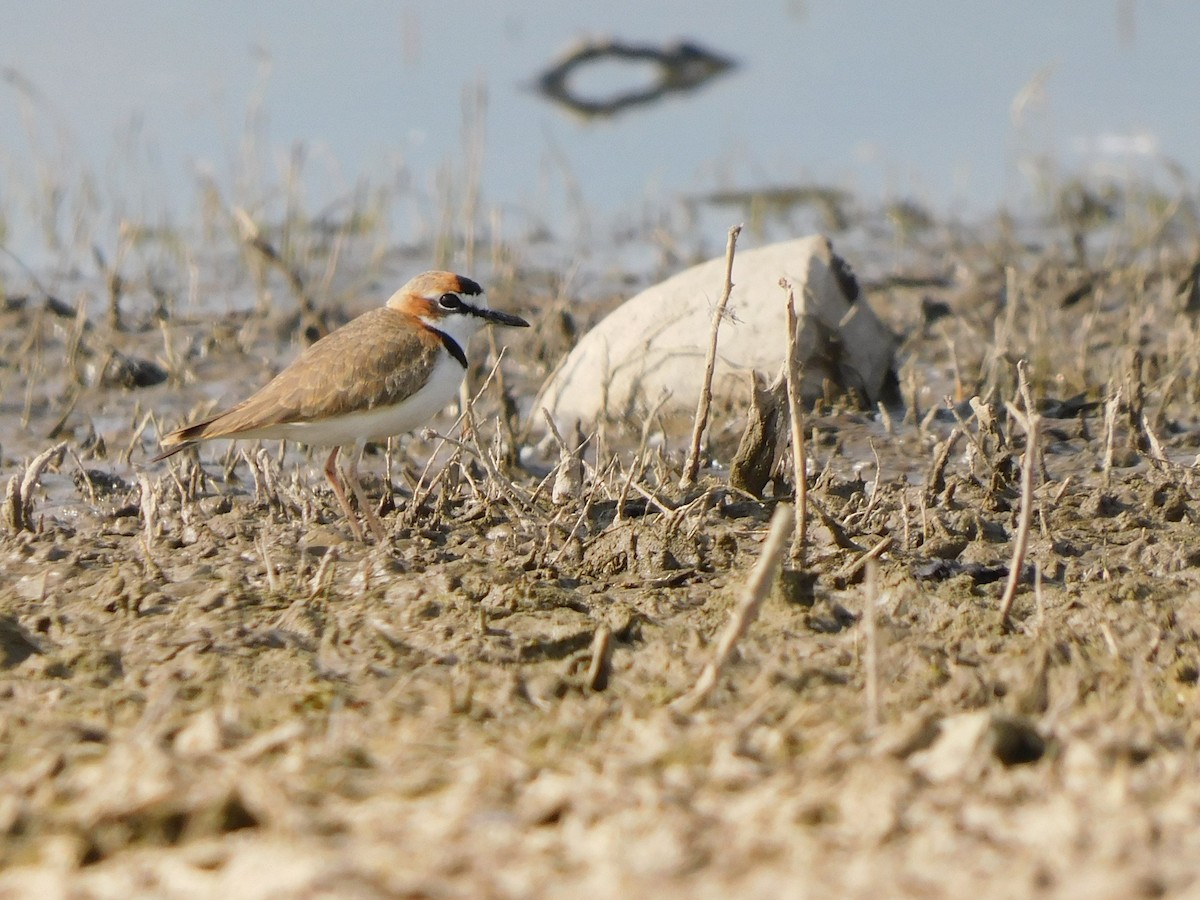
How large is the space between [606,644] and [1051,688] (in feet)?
3.65

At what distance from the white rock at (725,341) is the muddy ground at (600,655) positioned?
239 mm

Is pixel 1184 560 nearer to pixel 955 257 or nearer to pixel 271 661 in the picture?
pixel 271 661

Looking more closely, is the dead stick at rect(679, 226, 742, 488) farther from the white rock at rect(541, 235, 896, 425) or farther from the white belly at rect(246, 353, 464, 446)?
the white rock at rect(541, 235, 896, 425)

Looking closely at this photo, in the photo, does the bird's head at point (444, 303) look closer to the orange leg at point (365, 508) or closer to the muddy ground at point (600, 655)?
the muddy ground at point (600, 655)

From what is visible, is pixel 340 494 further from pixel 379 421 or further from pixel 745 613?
pixel 745 613

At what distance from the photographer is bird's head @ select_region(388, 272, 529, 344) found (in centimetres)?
611

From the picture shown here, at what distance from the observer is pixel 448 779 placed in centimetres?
297

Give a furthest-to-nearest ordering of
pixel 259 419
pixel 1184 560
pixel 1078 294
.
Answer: pixel 1078 294 < pixel 259 419 < pixel 1184 560

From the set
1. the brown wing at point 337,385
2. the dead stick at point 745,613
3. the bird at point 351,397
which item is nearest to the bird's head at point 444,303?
the bird at point 351,397

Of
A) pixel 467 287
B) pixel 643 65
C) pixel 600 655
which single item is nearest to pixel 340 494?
pixel 467 287

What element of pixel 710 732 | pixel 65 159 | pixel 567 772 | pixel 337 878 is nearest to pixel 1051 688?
pixel 710 732

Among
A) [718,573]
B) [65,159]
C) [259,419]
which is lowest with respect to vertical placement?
[718,573]

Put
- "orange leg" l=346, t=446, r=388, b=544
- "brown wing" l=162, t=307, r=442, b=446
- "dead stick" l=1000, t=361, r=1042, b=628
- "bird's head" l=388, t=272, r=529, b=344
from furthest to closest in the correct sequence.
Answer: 1. "bird's head" l=388, t=272, r=529, b=344
2. "brown wing" l=162, t=307, r=442, b=446
3. "orange leg" l=346, t=446, r=388, b=544
4. "dead stick" l=1000, t=361, r=1042, b=628

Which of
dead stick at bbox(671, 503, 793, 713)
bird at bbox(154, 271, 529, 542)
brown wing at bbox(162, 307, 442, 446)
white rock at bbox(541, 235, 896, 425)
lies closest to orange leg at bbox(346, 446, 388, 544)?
bird at bbox(154, 271, 529, 542)
